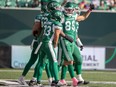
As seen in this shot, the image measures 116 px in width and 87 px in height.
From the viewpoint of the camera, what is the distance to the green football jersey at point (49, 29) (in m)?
10.4

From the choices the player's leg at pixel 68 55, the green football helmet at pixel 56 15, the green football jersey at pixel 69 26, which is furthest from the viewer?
the green football jersey at pixel 69 26

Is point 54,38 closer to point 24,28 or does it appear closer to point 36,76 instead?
point 36,76

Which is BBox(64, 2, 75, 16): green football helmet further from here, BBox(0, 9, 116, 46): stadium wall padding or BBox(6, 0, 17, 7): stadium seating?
BBox(6, 0, 17, 7): stadium seating

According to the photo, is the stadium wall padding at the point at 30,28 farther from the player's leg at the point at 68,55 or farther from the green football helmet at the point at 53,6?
the green football helmet at the point at 53,6

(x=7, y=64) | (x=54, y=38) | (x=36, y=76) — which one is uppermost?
(x=54, y=38)

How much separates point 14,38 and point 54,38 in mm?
9999

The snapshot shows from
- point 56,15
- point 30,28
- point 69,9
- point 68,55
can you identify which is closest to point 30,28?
point 30,28

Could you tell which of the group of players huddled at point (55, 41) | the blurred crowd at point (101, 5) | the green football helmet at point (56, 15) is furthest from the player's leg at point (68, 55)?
the blurred crowd at point (101, 5)

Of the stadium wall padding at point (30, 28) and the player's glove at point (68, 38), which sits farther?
the stadium wall padding at point (30, 28)

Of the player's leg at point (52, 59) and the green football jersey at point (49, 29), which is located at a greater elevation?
the green football jersey at point (49, 29)

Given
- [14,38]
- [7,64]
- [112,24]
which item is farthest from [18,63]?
[112,24]

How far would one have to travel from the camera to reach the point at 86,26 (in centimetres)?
2045

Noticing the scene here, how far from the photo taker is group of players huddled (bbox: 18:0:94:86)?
10477 mm

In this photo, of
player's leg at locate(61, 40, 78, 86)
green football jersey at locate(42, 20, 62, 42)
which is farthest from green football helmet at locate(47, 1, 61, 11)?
player's leg at locate(61, 40, 78, 86)
